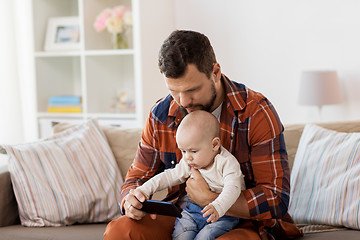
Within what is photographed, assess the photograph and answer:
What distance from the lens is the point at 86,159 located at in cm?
241

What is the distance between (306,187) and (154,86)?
76.3 inches

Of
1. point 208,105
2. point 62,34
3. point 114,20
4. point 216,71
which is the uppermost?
point 114,20

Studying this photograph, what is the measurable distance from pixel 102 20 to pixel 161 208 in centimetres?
259

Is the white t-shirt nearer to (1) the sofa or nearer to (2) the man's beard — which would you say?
(2) the man's beard

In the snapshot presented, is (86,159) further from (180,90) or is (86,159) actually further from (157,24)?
(157,24)

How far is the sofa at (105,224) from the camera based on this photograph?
→ 2016 mm

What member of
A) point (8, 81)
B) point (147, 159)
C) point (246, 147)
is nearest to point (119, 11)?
point (8, 81)

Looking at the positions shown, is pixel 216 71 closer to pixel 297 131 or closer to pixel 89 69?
pixel 297 131

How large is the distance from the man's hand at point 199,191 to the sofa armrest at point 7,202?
0.97 m

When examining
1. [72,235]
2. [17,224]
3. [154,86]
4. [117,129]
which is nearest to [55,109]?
[154,86]

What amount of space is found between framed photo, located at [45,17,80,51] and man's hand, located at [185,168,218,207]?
2.60 meters

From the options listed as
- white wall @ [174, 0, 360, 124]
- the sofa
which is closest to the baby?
the sofa

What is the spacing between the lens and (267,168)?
173 cm

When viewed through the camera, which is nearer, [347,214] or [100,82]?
[347,214]
